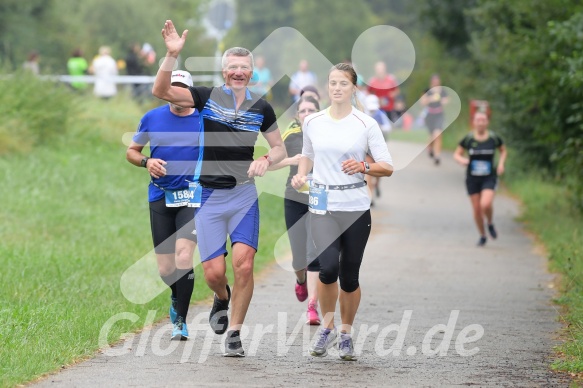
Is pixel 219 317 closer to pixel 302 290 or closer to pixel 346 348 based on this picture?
pixel 346 348

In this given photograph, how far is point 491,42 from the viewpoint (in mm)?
25031

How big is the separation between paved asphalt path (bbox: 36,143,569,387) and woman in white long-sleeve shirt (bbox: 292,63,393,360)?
2.04 feet

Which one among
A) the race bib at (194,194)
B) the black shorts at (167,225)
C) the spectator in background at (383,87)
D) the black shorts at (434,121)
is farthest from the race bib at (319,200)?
the black shorts at (434,121)

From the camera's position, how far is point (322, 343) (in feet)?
28.3

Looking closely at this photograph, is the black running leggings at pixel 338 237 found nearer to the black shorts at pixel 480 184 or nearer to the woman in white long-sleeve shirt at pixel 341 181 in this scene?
the woman in white long-sleeve shirt at pixel 341 181

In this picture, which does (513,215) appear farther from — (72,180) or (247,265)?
(247,265)

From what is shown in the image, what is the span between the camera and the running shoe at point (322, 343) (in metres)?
Result: 8.59

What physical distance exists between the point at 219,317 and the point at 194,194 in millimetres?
966

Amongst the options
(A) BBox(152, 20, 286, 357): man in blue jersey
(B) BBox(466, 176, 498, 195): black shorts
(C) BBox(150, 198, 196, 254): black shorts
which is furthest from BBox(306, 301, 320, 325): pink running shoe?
(B) BBox(466, 176, 498, 195): black shorts

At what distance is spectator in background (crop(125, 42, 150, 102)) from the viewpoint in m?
29.7

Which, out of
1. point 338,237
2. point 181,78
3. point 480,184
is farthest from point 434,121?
point 338,237

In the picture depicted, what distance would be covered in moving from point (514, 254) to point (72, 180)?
728cm

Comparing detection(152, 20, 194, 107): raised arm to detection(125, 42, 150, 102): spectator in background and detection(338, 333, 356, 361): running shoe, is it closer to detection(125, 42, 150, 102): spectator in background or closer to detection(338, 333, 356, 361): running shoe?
detection(338, 333, 356, 361): running shoe

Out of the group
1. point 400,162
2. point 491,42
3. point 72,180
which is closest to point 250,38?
point 491,42
